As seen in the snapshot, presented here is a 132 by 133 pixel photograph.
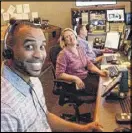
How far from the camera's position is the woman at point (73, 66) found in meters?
2.83

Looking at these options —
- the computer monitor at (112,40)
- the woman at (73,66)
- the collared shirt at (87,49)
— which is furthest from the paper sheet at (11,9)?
the woman at (73,66)

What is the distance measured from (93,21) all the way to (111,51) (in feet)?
2.88

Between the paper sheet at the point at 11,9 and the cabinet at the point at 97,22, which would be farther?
the paper sheet at the point at 11,9

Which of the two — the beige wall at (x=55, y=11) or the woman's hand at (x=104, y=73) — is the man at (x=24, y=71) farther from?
the beige wall at (x=55, y=11)

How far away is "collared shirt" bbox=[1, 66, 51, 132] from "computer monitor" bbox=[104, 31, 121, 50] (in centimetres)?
264

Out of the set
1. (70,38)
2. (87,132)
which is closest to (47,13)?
(70,38)

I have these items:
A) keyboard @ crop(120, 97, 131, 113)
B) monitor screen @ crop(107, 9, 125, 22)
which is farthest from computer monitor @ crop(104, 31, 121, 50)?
keyboard @ crop(120, 97, 131, 113)

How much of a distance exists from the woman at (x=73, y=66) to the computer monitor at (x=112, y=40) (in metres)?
0.92

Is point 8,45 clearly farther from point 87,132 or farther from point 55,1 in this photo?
point 55,1

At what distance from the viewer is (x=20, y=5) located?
5.55 m

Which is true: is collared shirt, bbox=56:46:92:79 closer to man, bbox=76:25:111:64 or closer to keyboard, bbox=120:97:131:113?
man, bbox=76:25:111:64

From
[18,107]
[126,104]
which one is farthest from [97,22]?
[18,107]

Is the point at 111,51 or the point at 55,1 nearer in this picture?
the point at 111,51

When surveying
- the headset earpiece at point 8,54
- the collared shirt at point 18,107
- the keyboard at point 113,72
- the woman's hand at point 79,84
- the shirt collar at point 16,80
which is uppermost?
the headset earpiece at point 8,54
